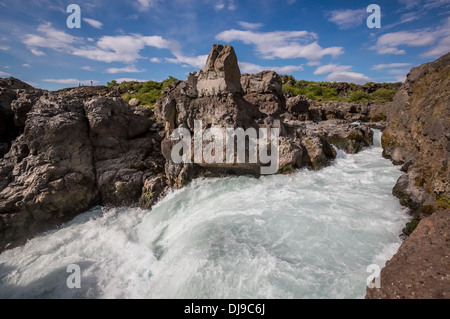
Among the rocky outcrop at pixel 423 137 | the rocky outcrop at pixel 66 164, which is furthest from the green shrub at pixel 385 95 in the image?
the rocky outcrop at pixel 66 164

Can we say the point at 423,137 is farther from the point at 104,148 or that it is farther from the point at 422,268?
the point at 104,148

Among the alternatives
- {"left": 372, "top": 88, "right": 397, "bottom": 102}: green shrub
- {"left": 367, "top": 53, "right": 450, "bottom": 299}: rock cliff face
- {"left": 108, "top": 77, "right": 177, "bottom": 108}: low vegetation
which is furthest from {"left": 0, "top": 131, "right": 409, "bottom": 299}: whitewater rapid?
{"left": 372, "top": 88, "right": 397, "bottom": 102}: green shrub

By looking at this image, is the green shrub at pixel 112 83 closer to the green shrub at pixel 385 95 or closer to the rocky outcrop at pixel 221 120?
the rocky outcrop at pixel 221 120

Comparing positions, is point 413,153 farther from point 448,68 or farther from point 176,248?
point 176,248

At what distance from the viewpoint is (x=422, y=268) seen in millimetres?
3545

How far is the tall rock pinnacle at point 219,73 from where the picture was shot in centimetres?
1098

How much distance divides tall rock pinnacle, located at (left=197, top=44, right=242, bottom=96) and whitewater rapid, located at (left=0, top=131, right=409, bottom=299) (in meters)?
4.96

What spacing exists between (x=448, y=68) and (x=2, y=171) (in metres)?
19.0

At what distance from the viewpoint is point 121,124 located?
1137 centimetres

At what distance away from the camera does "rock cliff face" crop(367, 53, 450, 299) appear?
3.46 metres

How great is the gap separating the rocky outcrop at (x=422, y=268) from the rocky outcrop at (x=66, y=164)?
8686mm

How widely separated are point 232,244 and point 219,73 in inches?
334

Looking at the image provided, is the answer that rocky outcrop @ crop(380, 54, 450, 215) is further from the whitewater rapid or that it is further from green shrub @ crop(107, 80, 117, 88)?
green shrub @ crop(107, 80, 117, 88)
